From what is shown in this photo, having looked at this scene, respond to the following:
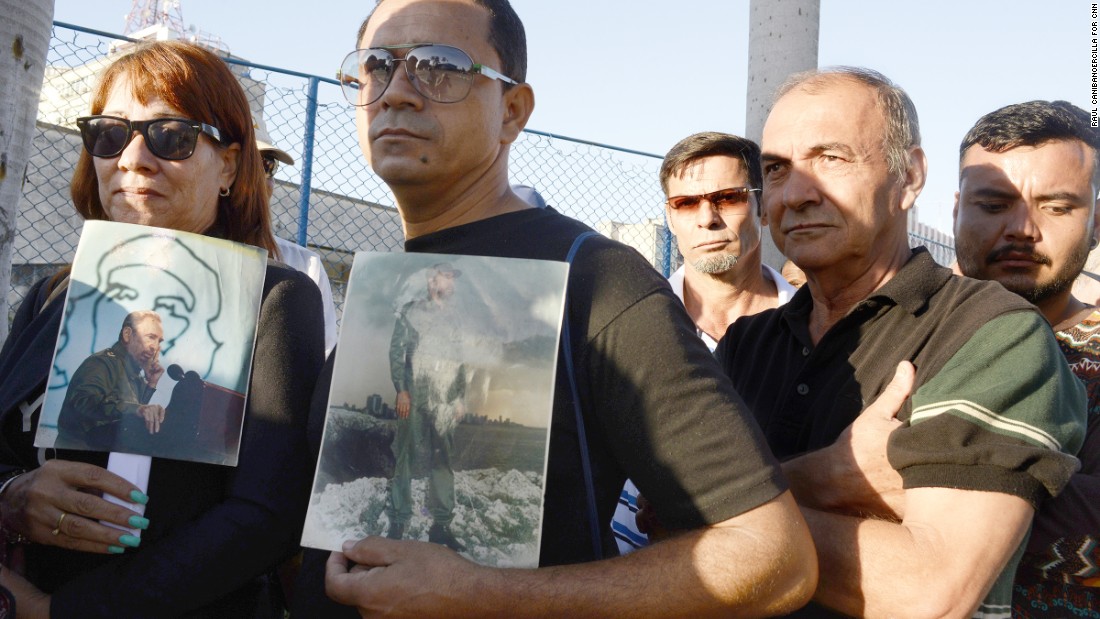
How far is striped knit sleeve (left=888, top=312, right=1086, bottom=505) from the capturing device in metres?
1.62

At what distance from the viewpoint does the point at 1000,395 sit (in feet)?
5.50

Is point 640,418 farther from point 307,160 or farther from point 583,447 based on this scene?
point 307,160

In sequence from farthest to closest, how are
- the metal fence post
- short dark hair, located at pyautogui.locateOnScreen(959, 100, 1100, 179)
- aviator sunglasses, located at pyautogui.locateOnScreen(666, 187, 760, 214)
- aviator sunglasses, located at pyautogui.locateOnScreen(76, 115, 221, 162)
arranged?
the metal fence post < aviator sunglasses, located at pyautogui.locateOnScreen(666, 187, 760, 214) < short dark hair, located at pyautogui.locateOnScreen(959, 100, 1100, 179) < aviator sunglasses, located at pyautogui.locateOnScreen(76, 115, 221, 162)

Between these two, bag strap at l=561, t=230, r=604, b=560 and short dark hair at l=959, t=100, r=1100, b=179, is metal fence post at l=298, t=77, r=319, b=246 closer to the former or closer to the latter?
short dark hair at l=959, t=100, r=1100, b=179

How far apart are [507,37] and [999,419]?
3.88ft

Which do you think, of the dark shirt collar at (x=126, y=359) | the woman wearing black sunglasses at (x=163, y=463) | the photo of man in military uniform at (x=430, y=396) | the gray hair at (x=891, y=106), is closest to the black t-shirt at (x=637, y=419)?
the photo of man in military uniform at (x=430, y=396)

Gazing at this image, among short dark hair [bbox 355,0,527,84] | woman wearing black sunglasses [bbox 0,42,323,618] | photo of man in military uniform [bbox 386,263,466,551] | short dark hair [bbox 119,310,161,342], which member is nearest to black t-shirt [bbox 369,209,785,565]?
photo of man in military uniform [bbox 386,263,466,551]

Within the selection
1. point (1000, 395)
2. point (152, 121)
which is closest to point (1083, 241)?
point (1000, 395)

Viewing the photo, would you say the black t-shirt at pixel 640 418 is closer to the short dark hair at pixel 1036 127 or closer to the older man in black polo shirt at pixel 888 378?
the older man in black polo shirt at pixel 888 378

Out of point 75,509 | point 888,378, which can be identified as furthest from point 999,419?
point 75,509

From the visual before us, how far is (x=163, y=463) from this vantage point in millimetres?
1905

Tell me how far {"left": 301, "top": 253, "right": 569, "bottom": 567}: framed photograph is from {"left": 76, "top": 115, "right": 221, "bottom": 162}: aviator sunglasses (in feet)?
3.06

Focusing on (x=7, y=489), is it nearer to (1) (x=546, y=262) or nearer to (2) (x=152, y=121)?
(2) (x=152, y=121)

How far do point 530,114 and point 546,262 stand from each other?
0.61 m
